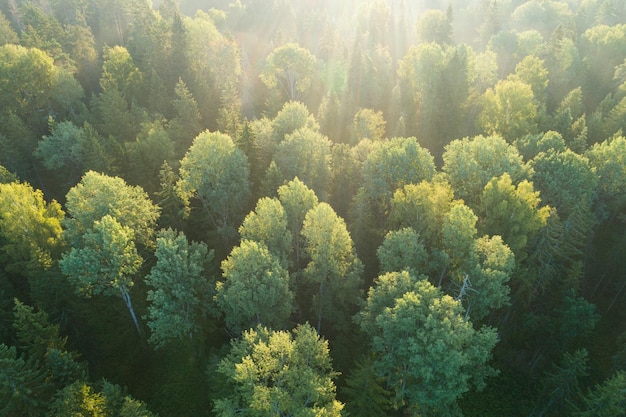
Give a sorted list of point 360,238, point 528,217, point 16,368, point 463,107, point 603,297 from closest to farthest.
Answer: point 16,368 < point 528,217 < point 360,238 < point 603,297 < point 463,107

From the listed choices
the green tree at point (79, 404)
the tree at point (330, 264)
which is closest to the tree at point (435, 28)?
the tree at point (330, 264)

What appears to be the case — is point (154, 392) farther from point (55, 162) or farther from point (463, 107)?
point (463, 107)

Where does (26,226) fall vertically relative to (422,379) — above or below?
above

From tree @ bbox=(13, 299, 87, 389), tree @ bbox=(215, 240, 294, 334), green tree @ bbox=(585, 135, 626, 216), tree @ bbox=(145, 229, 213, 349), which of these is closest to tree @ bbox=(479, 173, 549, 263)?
green tree @ bbox=(585, 135, 626, 216)

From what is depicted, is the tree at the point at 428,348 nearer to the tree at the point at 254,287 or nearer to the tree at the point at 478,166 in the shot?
the tree at the point at 254,287

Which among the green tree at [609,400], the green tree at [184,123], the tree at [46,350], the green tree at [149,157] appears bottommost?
the green tree at [609,400]

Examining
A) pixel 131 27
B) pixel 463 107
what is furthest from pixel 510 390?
pixel 131 27

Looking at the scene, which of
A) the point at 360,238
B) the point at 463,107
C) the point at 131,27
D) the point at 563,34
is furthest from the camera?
the point at 131,27
